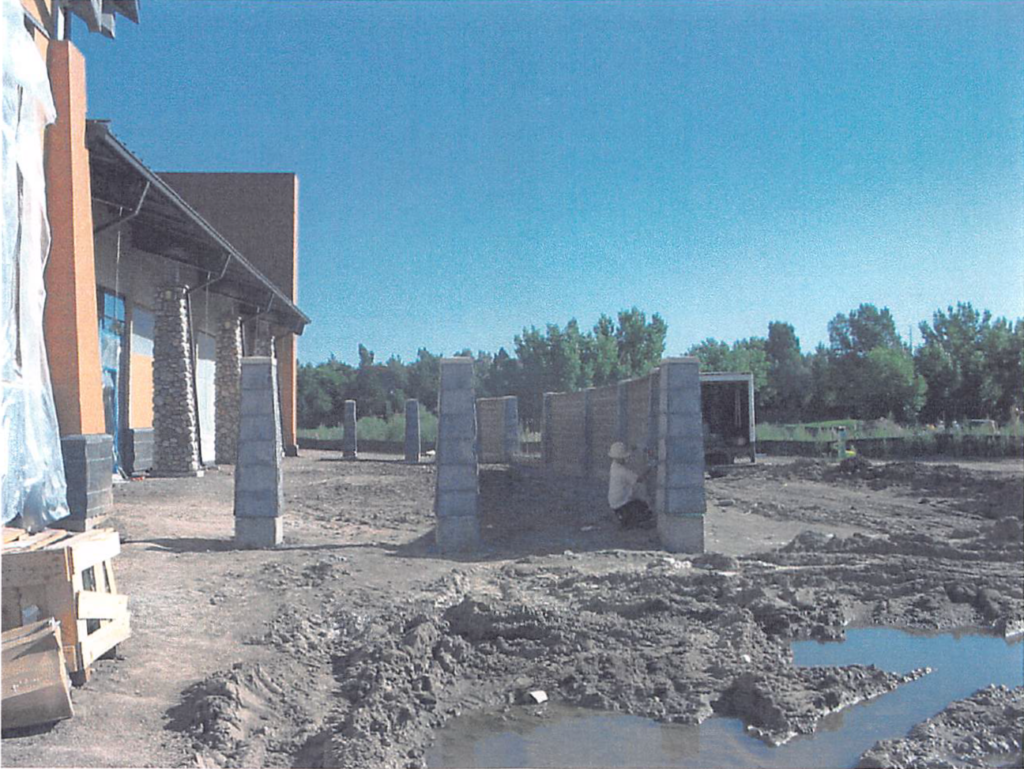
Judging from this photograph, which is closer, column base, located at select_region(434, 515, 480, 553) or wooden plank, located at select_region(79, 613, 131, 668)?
wooden plank, located at select_region(79, 613, 131, 668)

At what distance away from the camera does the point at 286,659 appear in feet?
17.4

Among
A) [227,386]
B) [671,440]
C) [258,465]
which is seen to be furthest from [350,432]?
[671,440]

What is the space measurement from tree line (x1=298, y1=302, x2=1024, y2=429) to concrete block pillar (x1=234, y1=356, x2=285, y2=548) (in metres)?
21.6

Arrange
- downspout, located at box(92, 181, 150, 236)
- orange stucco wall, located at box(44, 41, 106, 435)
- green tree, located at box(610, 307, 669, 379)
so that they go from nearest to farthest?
1. orange stucco wall, located at box(44, 41, 106, 435)
2. downspout, located at box(92, 181, 150, 236)
3. green tree, located at box(610, 307, 669, 379)

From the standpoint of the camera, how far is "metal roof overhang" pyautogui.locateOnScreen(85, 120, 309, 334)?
11.3 metres

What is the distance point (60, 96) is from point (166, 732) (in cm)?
775

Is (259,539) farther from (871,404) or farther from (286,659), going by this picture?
(871,404)

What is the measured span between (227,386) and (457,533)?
15.3 meters

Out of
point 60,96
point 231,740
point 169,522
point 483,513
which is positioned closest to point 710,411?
point 483,513

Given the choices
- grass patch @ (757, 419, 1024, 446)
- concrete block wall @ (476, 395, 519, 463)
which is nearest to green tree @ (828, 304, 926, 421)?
grass patch @ (757, 419, 1024, 446)

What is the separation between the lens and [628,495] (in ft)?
35.4

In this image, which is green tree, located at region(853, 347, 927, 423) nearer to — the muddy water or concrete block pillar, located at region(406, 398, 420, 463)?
concrete block pillar, located at region(406, 398, 420, 463)

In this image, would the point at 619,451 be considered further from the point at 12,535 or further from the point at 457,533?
the point at 12,535

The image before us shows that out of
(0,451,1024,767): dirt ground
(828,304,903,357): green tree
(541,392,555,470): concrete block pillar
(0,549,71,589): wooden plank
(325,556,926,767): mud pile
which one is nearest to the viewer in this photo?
(0,549,71,589): wooden plank
